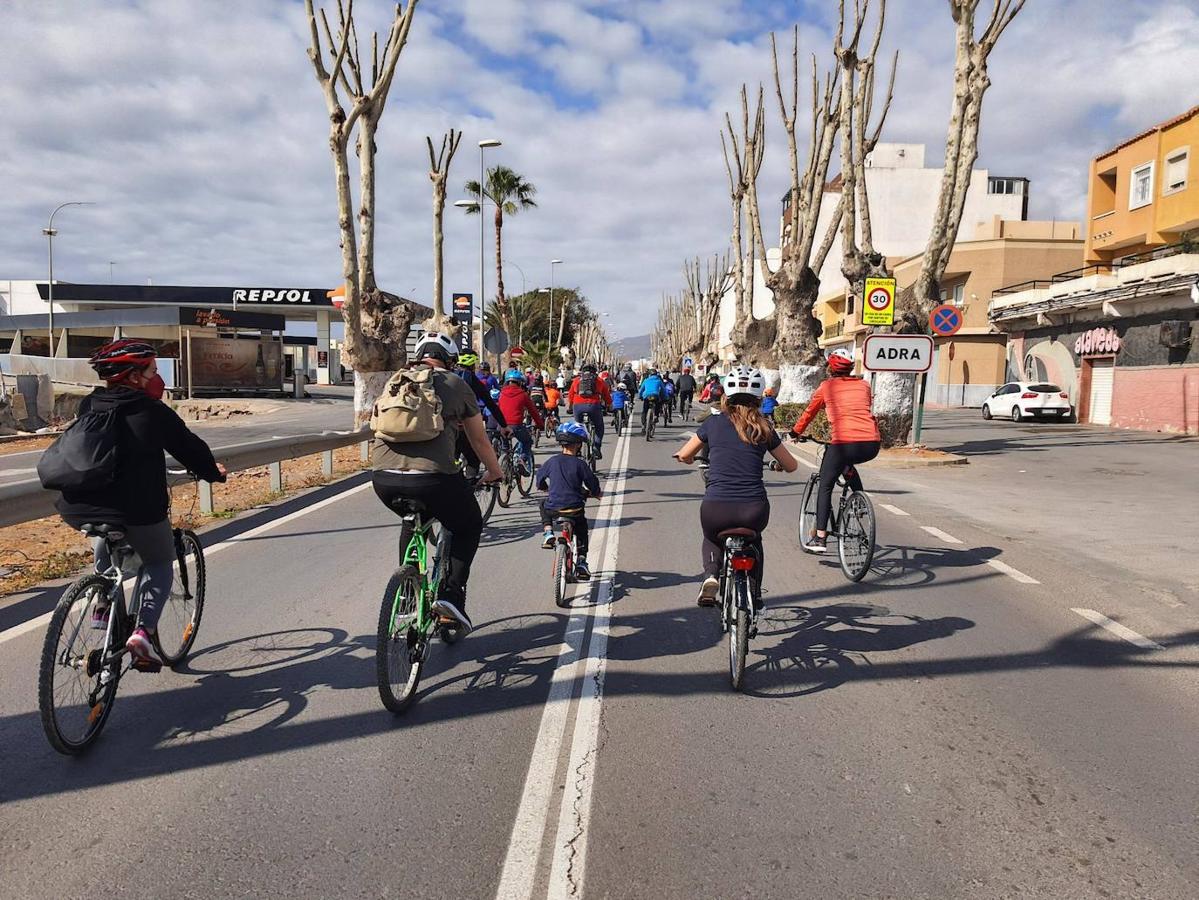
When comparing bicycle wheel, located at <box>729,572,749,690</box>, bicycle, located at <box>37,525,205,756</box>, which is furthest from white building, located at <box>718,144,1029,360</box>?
bicycle, located at <box>37,525,205,756</box>

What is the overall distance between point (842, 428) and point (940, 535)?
9.38 ft

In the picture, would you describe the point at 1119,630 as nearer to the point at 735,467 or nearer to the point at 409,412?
the point at 735,467

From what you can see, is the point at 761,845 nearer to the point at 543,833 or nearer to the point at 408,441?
the point at 543,833

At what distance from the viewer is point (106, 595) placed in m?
4.09

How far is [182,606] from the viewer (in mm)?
5090

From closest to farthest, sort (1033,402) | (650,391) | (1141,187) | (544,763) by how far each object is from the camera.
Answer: (544,763) < (650,391) < (1033,402) < (1141,187)

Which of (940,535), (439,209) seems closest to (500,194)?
(439,209)

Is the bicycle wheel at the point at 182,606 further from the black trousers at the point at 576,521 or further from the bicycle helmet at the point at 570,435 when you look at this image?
the bicycle helmet at the point at 570,435

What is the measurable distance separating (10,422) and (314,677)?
2633cm

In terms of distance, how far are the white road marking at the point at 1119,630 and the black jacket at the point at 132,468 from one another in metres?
5.74

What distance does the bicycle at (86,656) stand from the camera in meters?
3.73

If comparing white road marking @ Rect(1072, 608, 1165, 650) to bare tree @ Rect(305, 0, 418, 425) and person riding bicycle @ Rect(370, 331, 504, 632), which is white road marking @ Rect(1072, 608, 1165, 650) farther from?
bare tree @ Rect(305, 0, 418, 425)

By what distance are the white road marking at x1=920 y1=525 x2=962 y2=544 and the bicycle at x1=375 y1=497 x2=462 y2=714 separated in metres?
6.21

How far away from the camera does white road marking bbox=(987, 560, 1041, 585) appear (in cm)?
754
